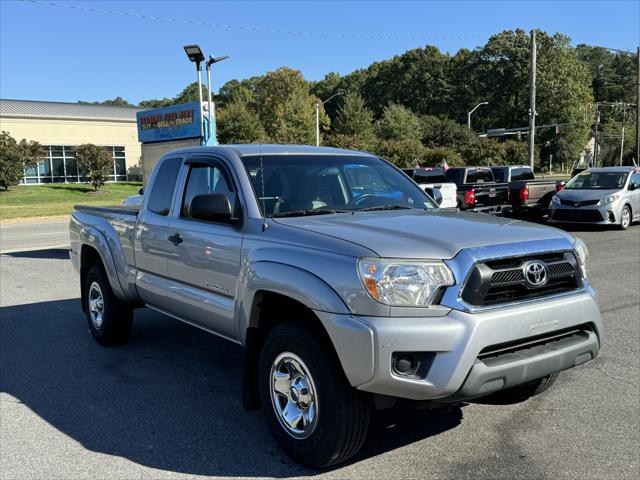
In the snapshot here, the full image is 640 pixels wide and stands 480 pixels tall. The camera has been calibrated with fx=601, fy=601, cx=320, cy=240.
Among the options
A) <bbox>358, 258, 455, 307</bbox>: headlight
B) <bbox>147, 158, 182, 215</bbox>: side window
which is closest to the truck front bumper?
<bbox>358, 258, 455, 307</bbox>: headlight

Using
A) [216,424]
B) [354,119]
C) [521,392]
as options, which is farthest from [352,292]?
[354,119]

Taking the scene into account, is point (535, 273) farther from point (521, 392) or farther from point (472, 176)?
point (472, 176)

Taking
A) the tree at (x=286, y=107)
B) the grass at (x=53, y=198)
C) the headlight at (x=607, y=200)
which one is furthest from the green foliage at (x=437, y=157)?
the headlight at (x=607, y=200)

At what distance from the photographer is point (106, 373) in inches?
209

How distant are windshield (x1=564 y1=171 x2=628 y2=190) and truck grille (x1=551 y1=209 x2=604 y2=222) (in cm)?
119

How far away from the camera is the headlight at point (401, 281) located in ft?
10.2

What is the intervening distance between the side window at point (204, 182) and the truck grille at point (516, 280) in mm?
2013

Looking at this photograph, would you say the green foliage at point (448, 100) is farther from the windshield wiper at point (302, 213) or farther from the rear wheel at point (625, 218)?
the windshield wiper at point (302, 213)

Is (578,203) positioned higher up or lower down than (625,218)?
higher up

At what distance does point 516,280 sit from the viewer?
3.33 meters

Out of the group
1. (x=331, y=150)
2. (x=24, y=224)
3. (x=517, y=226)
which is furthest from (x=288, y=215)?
(x=24, y=224)

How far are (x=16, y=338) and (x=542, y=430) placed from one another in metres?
5.39

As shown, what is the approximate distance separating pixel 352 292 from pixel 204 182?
2.13 m

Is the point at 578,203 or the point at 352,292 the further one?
the point at 578,203
